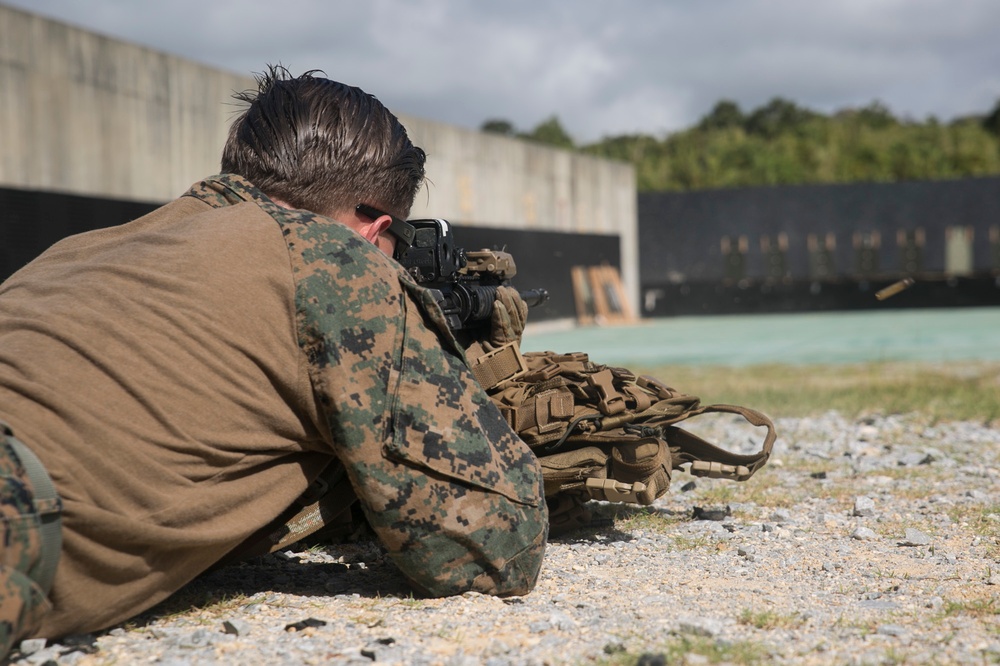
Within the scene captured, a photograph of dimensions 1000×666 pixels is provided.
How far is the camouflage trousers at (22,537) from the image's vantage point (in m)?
1.72

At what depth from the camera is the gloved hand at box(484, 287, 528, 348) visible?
3.03 metres

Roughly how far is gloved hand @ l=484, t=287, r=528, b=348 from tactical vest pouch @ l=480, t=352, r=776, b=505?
0.15m

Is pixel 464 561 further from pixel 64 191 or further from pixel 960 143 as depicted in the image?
pixel 960 143

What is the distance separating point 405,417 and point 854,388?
20.2 ft

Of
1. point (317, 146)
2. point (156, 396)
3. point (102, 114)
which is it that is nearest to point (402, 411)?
point (156, 396)

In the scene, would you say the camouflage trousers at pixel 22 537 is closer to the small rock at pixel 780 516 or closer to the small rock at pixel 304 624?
the small rock at pixel 304 624

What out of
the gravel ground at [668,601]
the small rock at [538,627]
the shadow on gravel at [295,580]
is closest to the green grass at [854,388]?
the gravel ground at [668,601]

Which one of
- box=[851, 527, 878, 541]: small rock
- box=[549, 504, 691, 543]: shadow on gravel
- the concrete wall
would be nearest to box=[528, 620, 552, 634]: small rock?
box=[549, 504, 691, 543]: shadow on gravel

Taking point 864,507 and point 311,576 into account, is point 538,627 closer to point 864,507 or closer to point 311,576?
point 311,576

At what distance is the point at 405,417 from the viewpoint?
2080 millimetres

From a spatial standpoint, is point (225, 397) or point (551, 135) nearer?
point (225, 397)

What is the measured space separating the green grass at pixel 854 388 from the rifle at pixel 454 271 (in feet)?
11.9

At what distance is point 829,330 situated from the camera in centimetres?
1612

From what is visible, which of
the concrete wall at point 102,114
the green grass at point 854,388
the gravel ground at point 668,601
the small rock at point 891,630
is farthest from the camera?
the concrete wall at point 102,114
